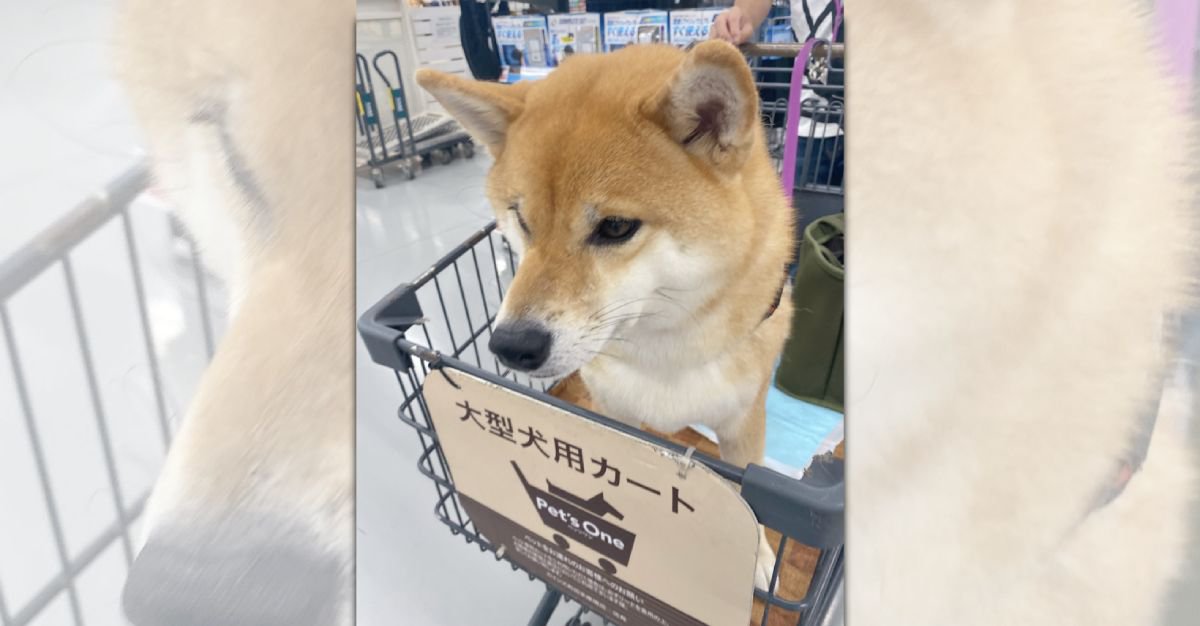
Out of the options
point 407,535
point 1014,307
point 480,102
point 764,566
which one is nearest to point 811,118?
point 480,102

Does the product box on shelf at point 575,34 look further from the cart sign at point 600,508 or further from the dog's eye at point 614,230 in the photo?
the cart sign at point 600,508

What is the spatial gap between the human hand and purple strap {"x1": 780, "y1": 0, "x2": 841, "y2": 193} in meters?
0.05

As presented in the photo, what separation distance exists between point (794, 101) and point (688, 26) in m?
0.14

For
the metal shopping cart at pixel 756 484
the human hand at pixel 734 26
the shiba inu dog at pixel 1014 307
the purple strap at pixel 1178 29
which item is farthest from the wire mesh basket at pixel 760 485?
the human hand at pixel 734 26

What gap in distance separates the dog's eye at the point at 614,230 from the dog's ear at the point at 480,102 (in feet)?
0.50

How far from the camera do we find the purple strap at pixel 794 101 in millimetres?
443

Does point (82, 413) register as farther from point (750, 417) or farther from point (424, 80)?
point (750, 417)

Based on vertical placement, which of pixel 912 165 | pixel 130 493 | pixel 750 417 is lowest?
pixel 750 417

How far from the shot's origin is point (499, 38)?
601 millimetres

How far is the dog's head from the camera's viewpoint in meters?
0.49

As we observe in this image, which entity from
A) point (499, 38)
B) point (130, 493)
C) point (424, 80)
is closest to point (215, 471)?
point (130, 493)

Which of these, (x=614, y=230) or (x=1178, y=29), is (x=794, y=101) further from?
(x=1178, y=29)

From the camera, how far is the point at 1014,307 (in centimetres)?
16

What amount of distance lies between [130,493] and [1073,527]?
1.13 ft
